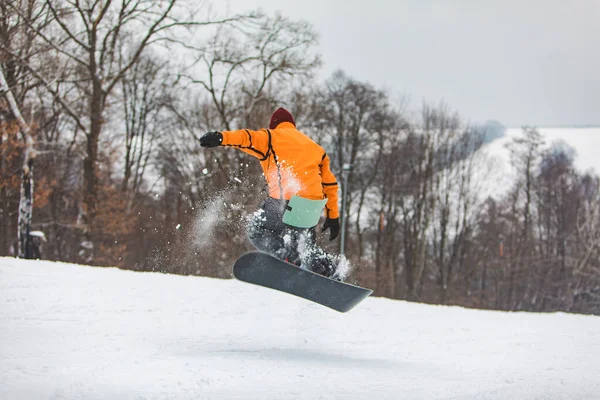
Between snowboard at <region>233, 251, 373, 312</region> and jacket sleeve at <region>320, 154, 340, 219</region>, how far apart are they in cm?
81

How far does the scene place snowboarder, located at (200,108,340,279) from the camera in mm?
5215

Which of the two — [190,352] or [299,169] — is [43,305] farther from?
[299,169]

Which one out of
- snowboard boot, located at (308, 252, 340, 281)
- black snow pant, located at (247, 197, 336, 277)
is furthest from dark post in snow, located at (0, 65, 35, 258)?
snowboard boot, located at (308, 252, 340, 281)

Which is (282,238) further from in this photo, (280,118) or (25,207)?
(25,207)

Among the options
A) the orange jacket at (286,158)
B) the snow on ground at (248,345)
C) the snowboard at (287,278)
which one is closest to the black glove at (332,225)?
the orange jacket at (286,158)

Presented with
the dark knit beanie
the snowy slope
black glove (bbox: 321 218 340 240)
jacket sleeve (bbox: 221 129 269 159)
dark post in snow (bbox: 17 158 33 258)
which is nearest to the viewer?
jacket sleeve (bbox: 221 129 269 159)

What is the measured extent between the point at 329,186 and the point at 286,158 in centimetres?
71

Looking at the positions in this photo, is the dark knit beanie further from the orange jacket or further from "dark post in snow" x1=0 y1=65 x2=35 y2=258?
"dark post in snow" x1=0 y1=65 x2=35 y2=258

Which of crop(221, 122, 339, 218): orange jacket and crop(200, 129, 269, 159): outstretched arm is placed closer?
crop(200, 129, 269, 159): outstretched arm

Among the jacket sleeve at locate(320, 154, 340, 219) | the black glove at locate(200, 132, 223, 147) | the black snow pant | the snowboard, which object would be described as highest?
the black glove at locate(200, 132, 223, 147)

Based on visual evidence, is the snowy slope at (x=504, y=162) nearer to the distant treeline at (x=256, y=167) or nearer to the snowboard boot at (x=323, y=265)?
the distant treeline at (x=256, y=167)

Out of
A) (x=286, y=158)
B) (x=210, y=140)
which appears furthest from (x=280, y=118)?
(x=210, y=140)

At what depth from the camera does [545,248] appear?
39469 mm

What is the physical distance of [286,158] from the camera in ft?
17.4
